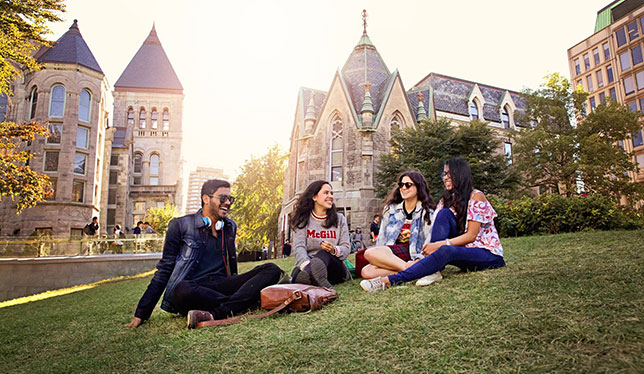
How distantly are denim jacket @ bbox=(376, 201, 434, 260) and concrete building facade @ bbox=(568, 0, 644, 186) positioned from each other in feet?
151

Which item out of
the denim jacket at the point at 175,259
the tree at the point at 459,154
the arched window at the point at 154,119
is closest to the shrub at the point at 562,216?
the tree at the point at 459,154

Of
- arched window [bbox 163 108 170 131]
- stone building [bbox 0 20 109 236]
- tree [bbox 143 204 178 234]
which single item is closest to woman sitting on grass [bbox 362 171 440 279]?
stone building [bbox 0 20 109 236]

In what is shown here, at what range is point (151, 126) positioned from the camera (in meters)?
69.5

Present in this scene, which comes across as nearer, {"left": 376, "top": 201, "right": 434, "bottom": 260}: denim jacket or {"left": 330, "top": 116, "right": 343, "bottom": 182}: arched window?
{"left": 376, "top": 201, "right": 434, "bottom": 260}: denim jacket

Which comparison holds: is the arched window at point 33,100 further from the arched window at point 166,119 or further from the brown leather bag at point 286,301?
the brown leather bag at point 286,301

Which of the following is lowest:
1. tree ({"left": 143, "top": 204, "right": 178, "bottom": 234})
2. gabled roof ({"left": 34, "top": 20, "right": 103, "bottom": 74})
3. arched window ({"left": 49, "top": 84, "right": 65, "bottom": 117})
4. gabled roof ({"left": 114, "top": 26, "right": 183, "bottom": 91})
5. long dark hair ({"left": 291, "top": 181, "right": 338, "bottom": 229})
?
long dark hair ({"left": 291, "top": 181, "right": 338, "bottom": 229})

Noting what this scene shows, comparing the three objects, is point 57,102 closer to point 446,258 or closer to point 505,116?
point 505,116

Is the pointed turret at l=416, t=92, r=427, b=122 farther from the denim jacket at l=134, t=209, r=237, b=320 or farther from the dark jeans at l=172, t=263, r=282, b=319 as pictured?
the denim jacket at l=134, t=209, r=237, b=320

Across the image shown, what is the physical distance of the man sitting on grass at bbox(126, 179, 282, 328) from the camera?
4805 mm

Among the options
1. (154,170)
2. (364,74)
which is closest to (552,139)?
(364,74)

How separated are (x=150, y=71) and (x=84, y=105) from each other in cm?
3700

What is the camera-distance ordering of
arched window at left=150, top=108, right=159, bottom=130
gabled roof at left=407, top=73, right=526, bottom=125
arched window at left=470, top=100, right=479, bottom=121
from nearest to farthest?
1. gabled roof at left=407, top=73, right=526, bottom=125
2. arched window at left=470, top=100, right=479, bottom=121
3. arched window at left=150, top=108, right=159, bottom=130

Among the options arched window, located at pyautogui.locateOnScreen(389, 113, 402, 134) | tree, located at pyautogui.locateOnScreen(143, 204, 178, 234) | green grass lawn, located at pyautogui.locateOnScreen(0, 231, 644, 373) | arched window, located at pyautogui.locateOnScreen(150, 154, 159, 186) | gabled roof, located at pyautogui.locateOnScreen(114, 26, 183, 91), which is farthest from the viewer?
gabled roof, located at pyautogui.locateOnScreen(114, 26, 183, 91)

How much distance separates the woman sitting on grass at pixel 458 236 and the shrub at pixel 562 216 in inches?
316
